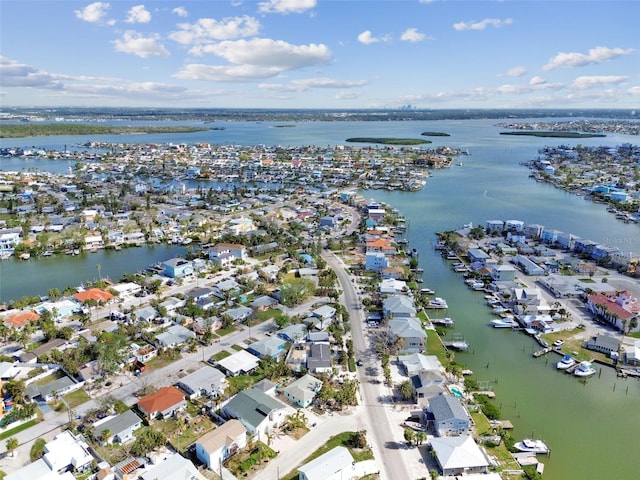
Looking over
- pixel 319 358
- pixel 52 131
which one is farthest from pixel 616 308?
pixel 52 131

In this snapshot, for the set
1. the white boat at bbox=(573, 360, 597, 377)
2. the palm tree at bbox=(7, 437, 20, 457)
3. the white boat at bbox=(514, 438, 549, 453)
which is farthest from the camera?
the white boat at bbox=(573, 360, 597, 377)

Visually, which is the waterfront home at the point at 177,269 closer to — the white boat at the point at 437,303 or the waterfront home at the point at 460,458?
the white boat at the point at 437,303

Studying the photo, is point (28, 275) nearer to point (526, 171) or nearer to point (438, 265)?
point (438, 265)

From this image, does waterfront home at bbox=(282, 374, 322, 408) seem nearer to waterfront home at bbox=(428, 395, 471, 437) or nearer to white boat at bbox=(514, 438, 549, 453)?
waterfront home at bbox=(428, 395, 471, 437)

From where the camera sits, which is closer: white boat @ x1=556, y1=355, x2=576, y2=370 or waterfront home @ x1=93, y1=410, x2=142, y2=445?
waterfront home @ x1=93, y1=410, x2=142, y2=445

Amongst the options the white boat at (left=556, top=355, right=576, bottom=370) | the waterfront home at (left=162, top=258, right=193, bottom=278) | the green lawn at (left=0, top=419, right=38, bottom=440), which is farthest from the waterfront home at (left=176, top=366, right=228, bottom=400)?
the white boat at (left=556, top=355, right=576, bottom=370)

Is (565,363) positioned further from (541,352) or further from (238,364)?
(238,364)

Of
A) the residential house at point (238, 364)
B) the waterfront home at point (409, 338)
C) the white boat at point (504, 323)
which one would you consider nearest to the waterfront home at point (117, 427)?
the residential house at point (238, 364)
